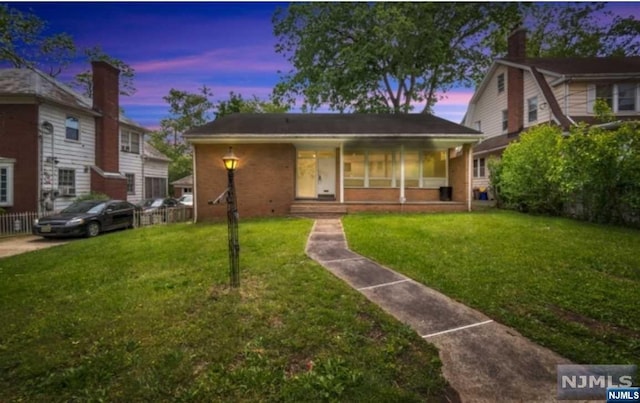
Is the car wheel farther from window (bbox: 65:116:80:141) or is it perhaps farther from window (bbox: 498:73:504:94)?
window (bbox: 498:73:504:94)

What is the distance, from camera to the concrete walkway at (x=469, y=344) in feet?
7.89

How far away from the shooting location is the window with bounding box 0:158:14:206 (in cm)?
1334

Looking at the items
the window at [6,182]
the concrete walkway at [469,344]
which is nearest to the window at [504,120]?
the concrete walkway at [469,344]

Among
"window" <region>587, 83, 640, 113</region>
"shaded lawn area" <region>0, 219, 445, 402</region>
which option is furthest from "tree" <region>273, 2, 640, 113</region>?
"shaded lawn area" <region>0, 219, 445, 402</region>

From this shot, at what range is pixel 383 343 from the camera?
3027 mm

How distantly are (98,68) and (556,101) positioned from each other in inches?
966

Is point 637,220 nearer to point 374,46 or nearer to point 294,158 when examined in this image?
point 294,158

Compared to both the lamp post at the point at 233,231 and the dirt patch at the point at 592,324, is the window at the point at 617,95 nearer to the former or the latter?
the dirt patch at the point at 592,324

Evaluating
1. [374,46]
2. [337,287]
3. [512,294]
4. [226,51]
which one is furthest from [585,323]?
[374,46]

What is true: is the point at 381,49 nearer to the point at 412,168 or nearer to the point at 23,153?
the point at 412,168

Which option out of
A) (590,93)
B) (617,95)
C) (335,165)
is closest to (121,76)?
(335,165)

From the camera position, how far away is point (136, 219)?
13.0 m

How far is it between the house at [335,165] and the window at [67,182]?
807 cm

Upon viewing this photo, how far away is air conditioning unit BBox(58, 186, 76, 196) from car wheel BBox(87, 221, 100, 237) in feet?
18.7
